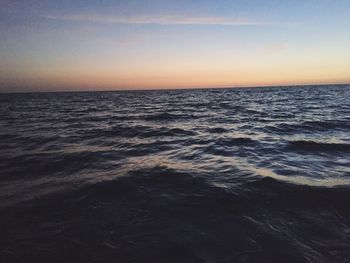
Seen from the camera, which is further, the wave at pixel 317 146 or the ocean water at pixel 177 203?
the wave at pixel 317 146

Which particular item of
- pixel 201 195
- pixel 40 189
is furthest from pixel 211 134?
pixel 40 189

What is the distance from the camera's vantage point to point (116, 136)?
14133 mm

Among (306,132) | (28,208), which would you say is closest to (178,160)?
(28,208)

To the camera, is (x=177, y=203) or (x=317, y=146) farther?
(x=317, y=146)

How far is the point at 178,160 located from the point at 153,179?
6.90ft

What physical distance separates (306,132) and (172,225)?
39.1 ft

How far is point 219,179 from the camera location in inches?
277

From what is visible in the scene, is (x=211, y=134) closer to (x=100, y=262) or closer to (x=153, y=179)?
(x=153, y=179)

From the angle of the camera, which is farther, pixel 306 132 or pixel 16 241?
pixel 306 132

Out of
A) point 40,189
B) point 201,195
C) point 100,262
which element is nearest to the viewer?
point 100,262

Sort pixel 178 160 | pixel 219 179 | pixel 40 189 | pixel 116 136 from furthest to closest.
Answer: pixel 116 136
pixel 178 160
pixel 219 179
pixel 40 189

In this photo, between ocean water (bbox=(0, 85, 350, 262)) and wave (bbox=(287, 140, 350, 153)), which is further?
wave (bbox=(287, 140, 350, 153))

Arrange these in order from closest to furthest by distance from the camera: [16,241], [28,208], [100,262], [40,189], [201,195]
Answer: [100,262] → [16,241] → [28,208] → [201,195] → [40,189]

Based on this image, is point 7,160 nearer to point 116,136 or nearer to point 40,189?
point 40,189
